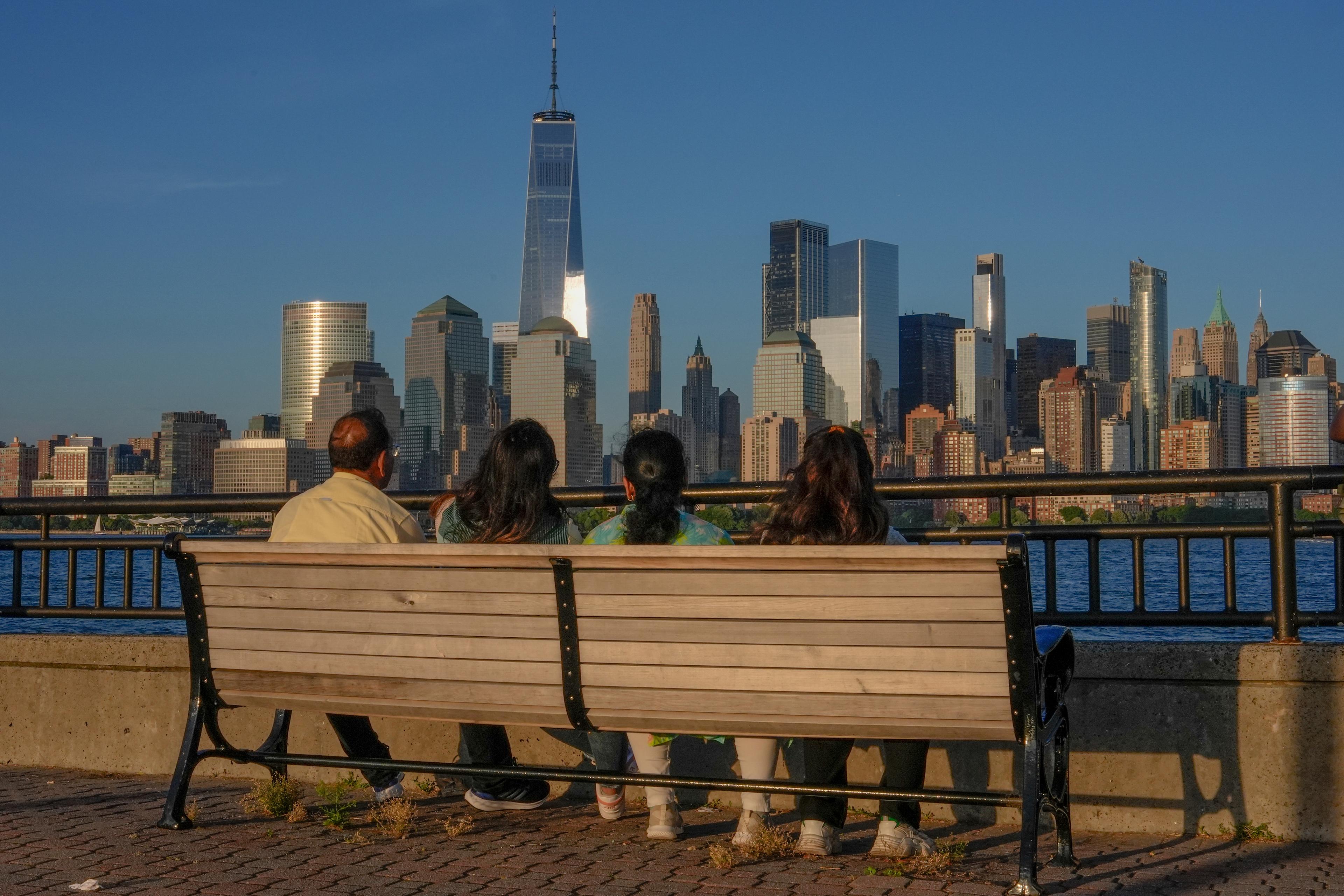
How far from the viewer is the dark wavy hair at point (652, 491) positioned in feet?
16.6

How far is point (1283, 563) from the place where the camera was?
5.37 metres

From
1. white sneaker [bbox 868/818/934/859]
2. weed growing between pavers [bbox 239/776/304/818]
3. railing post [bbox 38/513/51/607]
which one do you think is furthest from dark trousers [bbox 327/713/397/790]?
railing post [bbox 38/513/51/607]

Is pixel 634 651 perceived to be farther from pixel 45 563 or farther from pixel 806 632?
pixel 45 563

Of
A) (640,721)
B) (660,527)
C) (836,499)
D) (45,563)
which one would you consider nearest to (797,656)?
(640,721)

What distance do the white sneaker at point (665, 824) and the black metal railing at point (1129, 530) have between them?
4.21 feet

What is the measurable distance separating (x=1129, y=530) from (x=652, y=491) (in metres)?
2.09

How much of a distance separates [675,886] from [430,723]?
6.45ft

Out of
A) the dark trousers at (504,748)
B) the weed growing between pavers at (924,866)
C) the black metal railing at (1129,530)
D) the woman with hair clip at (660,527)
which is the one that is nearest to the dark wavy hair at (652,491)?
the woman with hair clip at (660,527)

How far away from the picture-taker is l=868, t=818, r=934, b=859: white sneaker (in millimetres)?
4727

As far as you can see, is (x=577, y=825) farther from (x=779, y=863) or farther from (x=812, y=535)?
(x=812, y=535)

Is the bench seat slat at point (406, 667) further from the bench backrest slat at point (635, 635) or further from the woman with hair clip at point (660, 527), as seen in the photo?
the woman with hair clip at point (660, 527)

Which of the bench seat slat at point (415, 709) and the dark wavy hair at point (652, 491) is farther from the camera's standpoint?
the dark wavy hair at point (652, 491)

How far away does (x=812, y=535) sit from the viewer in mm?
4766

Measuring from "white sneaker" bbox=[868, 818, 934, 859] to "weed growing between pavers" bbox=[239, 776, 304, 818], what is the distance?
223 centimetres
